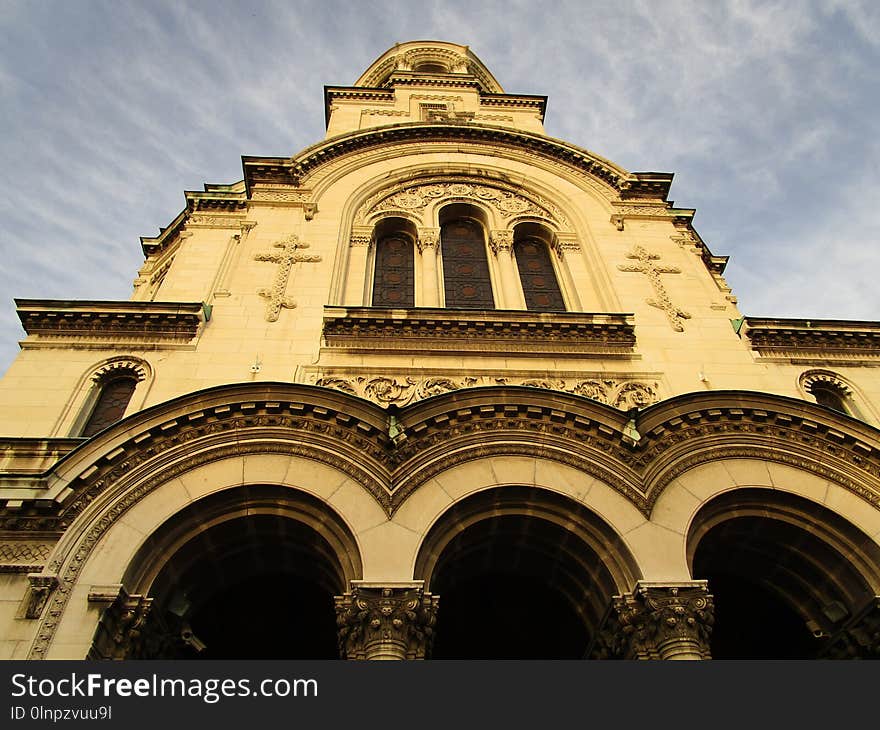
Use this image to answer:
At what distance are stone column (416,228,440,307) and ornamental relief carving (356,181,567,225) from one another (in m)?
1.47

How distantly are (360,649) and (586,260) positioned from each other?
40.5 feet

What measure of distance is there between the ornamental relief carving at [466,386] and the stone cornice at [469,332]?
848 mm

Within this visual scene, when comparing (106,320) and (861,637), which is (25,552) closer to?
(106,320)

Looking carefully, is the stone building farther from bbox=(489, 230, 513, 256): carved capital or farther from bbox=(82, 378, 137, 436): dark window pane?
bbox=(489, 230, 513, 256): carved capital

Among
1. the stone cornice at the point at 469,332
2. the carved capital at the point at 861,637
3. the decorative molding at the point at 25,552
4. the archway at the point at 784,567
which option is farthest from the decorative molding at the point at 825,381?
the decorative molding at the point at 25,552

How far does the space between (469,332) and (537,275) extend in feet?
15.4

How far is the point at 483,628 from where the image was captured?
12.7 meters

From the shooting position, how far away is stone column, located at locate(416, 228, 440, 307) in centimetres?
1670

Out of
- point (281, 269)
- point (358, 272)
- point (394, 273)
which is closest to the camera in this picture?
point (281, 269)

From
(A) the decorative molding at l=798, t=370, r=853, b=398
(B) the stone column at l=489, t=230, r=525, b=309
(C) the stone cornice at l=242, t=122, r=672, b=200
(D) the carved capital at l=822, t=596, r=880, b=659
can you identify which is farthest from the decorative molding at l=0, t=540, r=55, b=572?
(A) the decorative molding at l=798, t=370, r=853, b=398

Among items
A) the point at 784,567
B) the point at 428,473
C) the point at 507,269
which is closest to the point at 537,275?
the point at 507,269

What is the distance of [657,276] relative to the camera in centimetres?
1714
